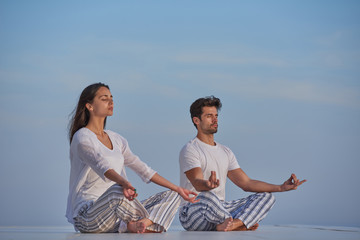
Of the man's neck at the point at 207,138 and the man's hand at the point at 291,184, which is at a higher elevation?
the man's neck at the point at 207,138

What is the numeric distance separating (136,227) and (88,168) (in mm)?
508

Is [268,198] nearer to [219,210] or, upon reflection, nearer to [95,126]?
[219,210]

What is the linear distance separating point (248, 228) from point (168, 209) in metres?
0.78

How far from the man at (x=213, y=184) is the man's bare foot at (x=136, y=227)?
549 mm

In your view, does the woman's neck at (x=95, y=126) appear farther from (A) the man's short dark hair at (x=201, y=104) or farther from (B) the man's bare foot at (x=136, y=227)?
(A) the man's short dark hair at (x=201, y=104)

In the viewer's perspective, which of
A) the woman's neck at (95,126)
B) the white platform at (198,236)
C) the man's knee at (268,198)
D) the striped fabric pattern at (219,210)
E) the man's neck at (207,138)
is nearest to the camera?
the white platform at (198,236)

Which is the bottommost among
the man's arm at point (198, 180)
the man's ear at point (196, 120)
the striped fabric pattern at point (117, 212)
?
the striped fabric pattern at point (117, 212)

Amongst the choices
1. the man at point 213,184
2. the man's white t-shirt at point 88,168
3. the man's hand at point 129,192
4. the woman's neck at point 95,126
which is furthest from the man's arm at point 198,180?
the woman's neck at point 95,126

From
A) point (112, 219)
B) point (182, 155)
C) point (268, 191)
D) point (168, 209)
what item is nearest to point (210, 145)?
point (182, 155)

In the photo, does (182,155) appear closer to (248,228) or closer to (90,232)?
(248,228)

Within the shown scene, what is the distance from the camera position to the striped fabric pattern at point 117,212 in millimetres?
3376

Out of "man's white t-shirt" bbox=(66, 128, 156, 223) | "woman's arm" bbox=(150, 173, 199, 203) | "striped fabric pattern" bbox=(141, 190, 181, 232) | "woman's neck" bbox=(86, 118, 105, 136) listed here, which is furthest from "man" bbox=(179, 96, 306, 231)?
"woman's neck" bbox=(86, 118, 105, 136)

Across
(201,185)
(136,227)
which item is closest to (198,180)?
(201,185)

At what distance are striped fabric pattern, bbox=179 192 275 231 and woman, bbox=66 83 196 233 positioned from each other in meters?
0.36
